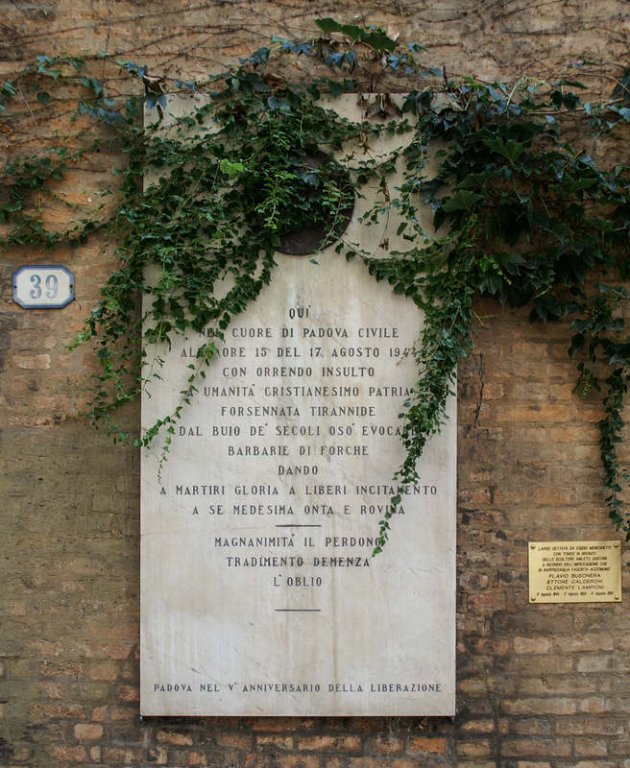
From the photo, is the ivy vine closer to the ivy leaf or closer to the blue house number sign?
the ivy leaf

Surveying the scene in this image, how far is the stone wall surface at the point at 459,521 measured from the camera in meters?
3.28

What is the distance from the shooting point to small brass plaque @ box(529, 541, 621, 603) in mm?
3344

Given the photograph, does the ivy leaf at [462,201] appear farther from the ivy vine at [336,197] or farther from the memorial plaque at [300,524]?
the memorial plaque at [300,524]

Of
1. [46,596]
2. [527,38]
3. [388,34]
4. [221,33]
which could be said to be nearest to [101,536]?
[46,596]

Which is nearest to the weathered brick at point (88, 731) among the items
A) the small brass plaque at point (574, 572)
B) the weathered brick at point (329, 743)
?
the weathered brick at point (329, 743)

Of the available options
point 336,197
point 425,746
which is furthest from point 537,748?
point 336,197

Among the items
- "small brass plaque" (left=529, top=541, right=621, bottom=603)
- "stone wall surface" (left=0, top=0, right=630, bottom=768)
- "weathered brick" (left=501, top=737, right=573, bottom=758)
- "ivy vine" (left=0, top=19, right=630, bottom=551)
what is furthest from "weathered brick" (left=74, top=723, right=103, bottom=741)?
"small brass plaque" (left=529, top=541, right=621, bottom=603)

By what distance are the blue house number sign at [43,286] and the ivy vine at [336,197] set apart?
0.49ft

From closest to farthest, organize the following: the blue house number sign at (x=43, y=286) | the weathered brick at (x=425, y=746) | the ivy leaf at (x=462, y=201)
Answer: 1. the ivy leaf at (x=462, y=201)
2. the weathered brick at (x=425, y=746)
3. the blue house number sign at (x=43, y=286)

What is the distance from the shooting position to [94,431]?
3.37m

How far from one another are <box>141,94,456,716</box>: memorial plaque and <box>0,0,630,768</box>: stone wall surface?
16 centimetres

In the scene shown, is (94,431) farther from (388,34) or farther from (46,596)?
(388,34)

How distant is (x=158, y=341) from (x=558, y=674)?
7.65ft

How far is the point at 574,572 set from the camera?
335 centimetres
